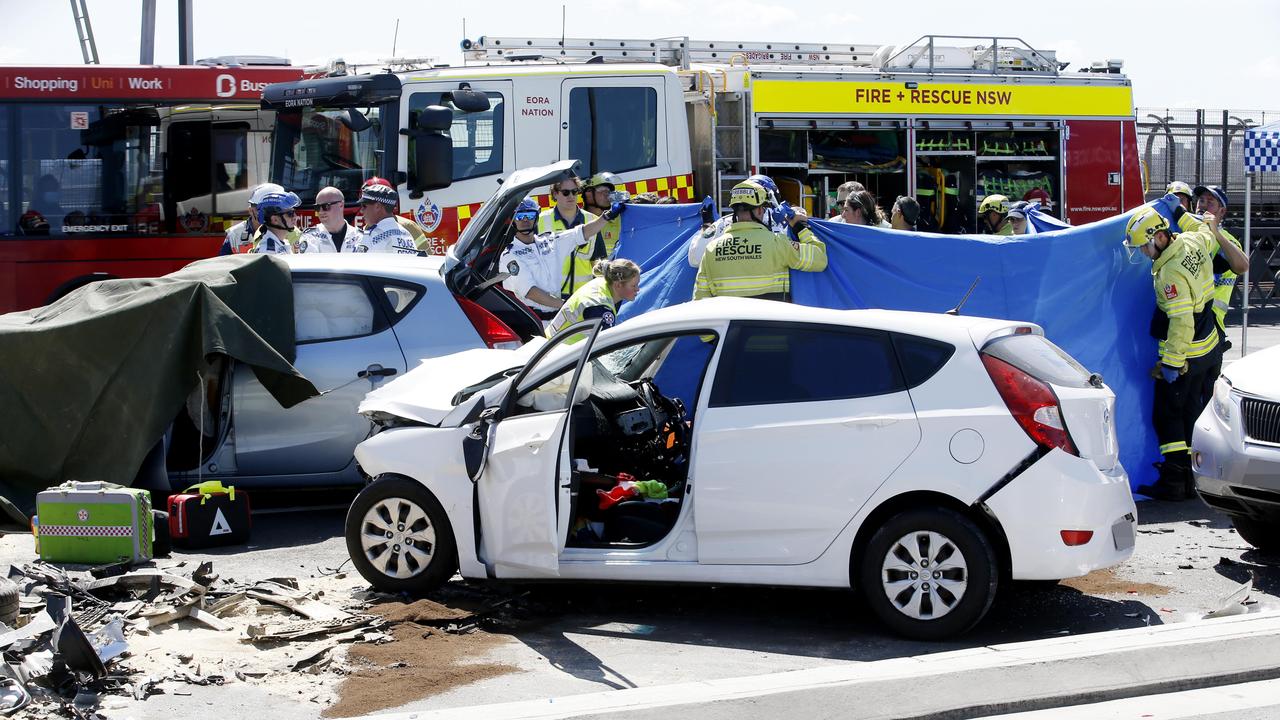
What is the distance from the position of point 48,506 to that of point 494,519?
2476mm

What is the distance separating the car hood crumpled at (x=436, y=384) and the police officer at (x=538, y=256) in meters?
2.68

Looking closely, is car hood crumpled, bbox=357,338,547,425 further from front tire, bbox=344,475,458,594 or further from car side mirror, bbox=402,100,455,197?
car side mirror, bbox=402,100,455,197

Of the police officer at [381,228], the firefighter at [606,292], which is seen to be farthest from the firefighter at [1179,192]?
the police officer at [381,228]

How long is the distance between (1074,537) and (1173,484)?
12.0 ft

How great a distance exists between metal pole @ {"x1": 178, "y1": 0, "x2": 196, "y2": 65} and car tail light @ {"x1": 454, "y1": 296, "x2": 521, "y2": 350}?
47.8 feet

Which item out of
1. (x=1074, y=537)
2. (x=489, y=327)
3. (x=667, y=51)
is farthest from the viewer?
(x=667, y=51)

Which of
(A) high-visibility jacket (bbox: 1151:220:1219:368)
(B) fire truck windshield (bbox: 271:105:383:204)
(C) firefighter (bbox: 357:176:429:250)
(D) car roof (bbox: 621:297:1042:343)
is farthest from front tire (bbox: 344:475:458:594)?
(B) fire truck windshield (bbox: 271:105:383:204)

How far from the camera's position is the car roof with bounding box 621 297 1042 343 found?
628 cm

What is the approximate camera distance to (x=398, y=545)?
22.3ft

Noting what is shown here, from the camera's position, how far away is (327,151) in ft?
43.2

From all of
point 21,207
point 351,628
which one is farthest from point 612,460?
point 21,207

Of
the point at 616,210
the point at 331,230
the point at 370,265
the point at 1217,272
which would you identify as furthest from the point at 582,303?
the point at 1217,272

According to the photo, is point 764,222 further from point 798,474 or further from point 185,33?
point 185,33

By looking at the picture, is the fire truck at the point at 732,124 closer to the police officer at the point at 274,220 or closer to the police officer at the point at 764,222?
the police officer at the point at 274,220
